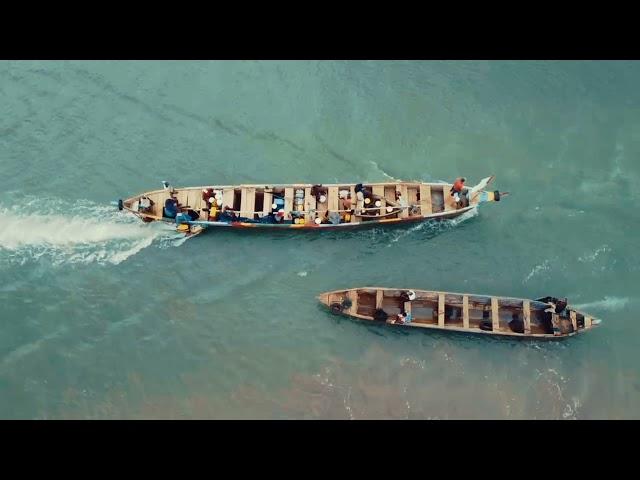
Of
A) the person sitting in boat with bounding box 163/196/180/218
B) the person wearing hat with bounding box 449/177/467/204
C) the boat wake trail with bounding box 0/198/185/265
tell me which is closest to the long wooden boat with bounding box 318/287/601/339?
the person wearing hat with bounding box 449/177/467/204

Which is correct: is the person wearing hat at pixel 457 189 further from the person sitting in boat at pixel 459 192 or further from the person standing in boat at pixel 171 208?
the person standing in boat at pixel 171 208

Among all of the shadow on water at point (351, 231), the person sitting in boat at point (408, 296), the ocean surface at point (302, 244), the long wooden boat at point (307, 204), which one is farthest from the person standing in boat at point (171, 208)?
the person sitting in boat at point (408, 296)

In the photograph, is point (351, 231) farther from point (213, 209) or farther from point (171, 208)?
point (171, 208)

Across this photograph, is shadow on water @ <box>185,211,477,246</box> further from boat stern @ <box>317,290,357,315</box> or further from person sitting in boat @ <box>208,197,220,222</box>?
boat stern @ <box>317,290,357,315</box>

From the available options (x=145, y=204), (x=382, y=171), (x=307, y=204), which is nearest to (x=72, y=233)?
(x=145, y=204)

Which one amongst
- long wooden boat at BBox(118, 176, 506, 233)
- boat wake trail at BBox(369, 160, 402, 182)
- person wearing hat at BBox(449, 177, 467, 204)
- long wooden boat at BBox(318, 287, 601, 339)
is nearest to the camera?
long wooden boat at BBox(318, 287, 601, 339)
